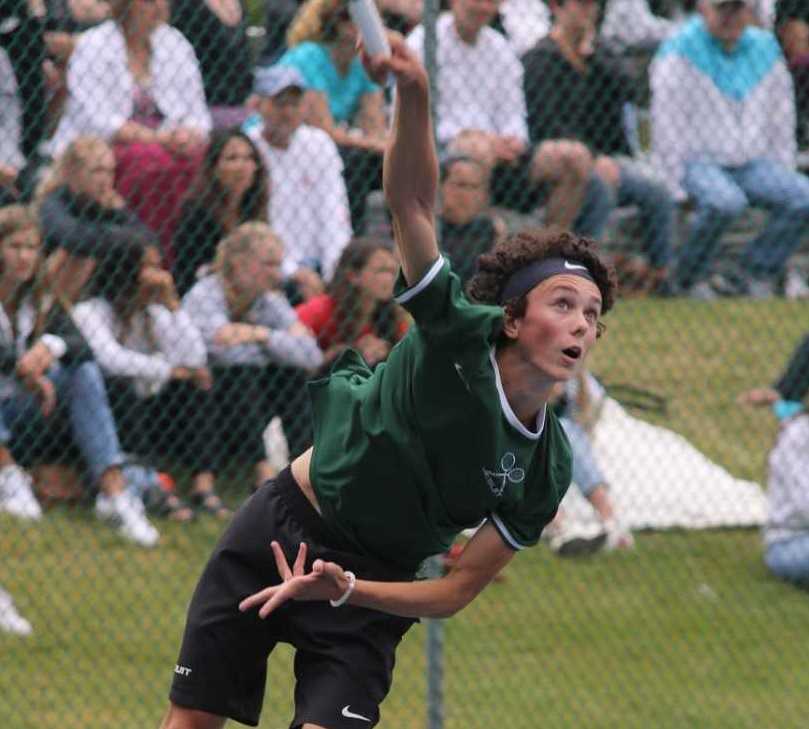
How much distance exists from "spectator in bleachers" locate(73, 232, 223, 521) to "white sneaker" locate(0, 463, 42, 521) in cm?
40

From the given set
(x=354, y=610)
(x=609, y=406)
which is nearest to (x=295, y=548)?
(x=354, y=610)

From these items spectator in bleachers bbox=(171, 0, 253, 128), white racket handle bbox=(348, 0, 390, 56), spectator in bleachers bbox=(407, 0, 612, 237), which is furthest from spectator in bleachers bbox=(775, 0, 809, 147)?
white racket handle bbox=(348, 0, 390, 56)

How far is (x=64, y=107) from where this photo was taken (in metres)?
6.22

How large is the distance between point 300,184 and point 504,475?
270 cm

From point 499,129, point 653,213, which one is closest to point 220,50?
point 499,129

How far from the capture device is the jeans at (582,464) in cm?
718

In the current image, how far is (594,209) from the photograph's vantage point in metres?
7.52

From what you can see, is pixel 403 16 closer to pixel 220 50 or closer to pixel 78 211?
pixel 220 50

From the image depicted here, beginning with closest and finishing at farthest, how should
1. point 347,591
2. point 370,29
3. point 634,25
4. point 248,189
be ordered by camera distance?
point 370,29, point 347,591, point 248,189, point 634,25

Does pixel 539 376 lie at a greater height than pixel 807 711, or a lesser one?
greater

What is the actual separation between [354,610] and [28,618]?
2.28 metres

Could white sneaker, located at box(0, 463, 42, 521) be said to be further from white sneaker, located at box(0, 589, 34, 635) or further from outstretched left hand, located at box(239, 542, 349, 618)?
outstretched left hand, located at box(239, 542, 349, 618)

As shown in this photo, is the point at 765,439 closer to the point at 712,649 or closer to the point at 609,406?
the point at 609,406

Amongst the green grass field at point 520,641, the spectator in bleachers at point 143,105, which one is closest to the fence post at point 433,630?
the green grass field at point 520,641
